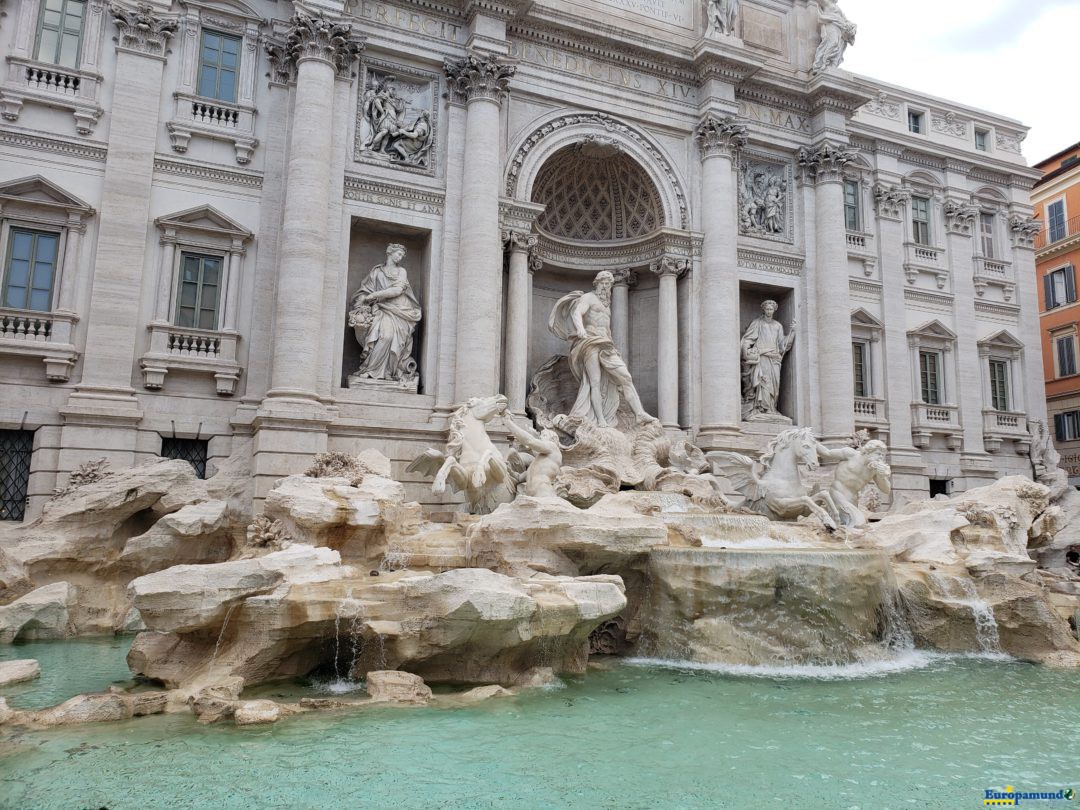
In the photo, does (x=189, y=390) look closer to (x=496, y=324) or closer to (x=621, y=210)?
(x=496, y=324)

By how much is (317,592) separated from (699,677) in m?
4.24

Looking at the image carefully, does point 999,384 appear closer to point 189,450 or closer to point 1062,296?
point 1062,296

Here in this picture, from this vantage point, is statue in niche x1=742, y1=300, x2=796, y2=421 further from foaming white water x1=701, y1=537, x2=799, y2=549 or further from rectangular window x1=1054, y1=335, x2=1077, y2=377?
rectangular window x1=1054, y1=335, x2=1077, y2=377

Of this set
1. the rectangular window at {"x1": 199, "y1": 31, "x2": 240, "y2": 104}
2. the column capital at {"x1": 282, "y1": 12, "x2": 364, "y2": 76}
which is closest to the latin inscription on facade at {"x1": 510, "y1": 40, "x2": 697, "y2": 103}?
the column capital at {"x1": 282, "y1": 12, "x2": 364, "y2": 76}

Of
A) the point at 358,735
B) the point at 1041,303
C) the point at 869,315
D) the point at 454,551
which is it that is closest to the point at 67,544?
the point at 454,551

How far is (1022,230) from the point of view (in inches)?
922

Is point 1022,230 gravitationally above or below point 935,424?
above

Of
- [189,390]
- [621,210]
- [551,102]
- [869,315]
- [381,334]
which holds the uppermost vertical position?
[551,102]

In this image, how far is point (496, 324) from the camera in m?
15.7

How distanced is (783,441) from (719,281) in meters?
5.22

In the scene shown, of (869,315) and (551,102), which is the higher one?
(551,102)

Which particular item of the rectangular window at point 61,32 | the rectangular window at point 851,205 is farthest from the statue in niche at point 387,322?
the rectangular window at point 851,205

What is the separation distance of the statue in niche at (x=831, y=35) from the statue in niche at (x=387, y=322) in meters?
12.1

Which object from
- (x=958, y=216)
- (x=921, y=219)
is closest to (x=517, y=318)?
(x=921, y=219)
